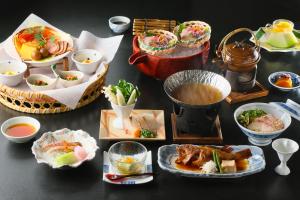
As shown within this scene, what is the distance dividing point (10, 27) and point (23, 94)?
0.94m

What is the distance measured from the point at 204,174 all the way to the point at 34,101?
34.1 inches

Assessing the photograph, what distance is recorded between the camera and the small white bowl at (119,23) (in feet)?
10.00

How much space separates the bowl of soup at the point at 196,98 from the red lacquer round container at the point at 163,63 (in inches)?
8.2

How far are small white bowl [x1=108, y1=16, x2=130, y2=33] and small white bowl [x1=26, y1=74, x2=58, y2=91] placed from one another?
0.72 metres

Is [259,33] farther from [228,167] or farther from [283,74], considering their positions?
[228,167]

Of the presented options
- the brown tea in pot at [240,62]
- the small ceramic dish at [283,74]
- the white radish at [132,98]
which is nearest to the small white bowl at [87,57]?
the white radish at [132,98]

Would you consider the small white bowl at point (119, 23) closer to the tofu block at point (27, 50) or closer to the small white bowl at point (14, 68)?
the tofu block at point (27, 50)

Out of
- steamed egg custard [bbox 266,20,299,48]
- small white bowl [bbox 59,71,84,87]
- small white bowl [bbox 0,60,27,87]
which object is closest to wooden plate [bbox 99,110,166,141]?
small white bowl [bbox 59,71,84,87]

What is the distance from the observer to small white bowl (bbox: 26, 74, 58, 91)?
2400 millimetres

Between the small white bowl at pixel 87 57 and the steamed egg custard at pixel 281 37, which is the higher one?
the small white bowl at pixel 87 57

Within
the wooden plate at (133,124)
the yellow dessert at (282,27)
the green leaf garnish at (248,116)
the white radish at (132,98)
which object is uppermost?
the white radish at (132,98)

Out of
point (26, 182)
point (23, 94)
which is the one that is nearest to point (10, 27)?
point (23, 94)

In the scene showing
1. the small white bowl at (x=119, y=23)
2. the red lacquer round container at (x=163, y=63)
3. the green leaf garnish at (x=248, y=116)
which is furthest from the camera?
the small white bowl at (x=119, y=23)

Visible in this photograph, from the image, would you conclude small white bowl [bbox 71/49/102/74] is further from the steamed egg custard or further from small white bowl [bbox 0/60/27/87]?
the steamed egg custard
